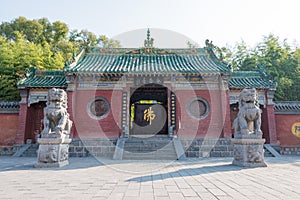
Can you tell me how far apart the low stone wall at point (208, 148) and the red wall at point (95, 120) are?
168 inches

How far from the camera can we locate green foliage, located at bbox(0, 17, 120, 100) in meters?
14.9

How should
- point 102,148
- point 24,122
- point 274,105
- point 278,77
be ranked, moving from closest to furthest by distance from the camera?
1. point 102,148
2. point 24,122
3. point 274,105
4. point 278,77

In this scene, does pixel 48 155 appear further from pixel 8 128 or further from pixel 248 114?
pixel 8 128

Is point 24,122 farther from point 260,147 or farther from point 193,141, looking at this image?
point 260,147

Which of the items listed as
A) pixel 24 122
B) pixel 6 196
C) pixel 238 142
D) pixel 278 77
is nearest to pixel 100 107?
pixel 24 122

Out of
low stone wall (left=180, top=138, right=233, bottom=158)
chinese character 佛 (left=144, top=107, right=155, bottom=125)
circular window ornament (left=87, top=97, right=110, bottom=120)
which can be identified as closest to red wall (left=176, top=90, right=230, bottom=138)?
low stone wall (left=180, top=138, right=233, bottom=158)

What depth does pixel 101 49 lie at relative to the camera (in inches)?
590

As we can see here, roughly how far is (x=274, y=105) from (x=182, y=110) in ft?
19.5

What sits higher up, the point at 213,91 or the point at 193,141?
the point at 213,91

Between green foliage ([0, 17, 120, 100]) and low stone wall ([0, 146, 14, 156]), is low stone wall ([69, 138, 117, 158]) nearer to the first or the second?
low stone wall ([0, 146, 14, 156])

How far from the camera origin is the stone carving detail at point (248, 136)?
20.0ft

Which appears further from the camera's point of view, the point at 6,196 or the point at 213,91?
the point at 213,91

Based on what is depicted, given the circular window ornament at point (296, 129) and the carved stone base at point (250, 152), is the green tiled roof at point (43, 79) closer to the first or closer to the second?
the carved stone base at point (250, 152)

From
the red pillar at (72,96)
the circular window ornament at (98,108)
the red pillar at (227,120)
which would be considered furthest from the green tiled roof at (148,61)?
the circular window ornament at (98,108)
